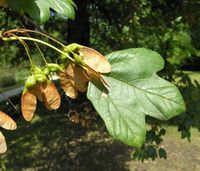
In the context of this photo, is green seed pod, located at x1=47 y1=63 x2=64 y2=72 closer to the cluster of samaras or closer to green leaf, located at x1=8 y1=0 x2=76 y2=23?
the cluster of samaras

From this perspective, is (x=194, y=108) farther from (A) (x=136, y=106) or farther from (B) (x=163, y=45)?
(A) (x=136, y=106)

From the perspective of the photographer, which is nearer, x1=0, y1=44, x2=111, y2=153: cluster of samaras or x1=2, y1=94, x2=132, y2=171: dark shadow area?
x1=0, y1=44, x2=111, y2=153: cluster of samaras

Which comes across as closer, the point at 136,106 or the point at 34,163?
the point at 136,106

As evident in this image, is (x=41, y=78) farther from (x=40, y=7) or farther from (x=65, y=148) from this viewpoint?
(x=65, y=148)

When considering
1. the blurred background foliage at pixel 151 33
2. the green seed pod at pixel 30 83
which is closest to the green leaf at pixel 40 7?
the blurred background foliage at pixel 151 33

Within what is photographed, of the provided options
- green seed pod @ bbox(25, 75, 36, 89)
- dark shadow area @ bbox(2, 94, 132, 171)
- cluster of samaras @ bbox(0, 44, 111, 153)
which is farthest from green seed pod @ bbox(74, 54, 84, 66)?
dark shadow area @ bbox(2, 94, 132, 171)

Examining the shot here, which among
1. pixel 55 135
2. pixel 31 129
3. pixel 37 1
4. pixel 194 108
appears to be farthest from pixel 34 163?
pixel 37 1

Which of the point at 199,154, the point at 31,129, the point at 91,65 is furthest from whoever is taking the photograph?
the point at 31,129
